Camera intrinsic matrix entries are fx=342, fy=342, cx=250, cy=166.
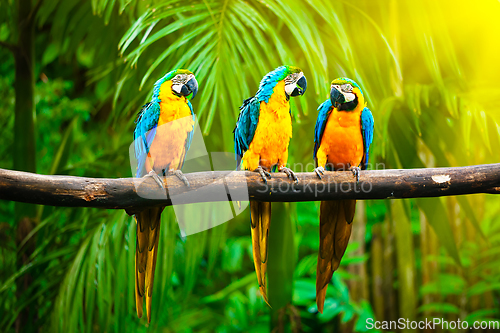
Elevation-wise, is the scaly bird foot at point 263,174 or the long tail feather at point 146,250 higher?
the scaly bird foot at point 263,174

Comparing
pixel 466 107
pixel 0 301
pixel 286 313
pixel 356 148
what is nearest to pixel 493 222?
pixel 466 107

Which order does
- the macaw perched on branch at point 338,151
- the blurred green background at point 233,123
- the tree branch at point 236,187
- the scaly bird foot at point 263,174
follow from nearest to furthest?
the tree branch at point 236,187 < the scaly bird foot at point 263,174 < the macaw perched on branch at point 338,151 < the blurred green background at point 233,123

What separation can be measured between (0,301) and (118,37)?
1835 mm

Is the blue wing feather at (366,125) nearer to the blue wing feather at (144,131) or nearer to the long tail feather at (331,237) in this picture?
the long tail feather at (331,237)

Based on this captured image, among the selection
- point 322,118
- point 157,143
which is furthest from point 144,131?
point 322,118

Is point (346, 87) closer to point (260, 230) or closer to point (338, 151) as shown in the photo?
point (338, 151)

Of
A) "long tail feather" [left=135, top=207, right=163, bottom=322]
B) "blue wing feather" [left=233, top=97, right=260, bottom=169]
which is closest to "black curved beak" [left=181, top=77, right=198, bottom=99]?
"blue wing feather" [left=233, top=97, right=260, bottom=169]

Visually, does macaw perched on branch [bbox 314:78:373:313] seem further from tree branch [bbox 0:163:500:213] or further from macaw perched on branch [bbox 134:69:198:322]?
macaw perched on branch [bbox 134:69:198:322]

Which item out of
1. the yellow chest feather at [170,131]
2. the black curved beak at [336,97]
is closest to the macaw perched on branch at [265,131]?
the black curved beak at [336,97]

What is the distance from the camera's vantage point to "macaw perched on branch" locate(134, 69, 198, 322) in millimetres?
1210

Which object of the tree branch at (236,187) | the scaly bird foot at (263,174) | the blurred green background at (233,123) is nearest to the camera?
the tree branch at (236,187)

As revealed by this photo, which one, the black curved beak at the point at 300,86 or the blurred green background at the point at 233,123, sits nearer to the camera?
the black curved beak at the point at 300,86

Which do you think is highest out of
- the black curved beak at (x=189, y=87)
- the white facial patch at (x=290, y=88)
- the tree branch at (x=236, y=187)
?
the black curved beak at (x=189, y=87)

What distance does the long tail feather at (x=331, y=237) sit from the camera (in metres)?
1.26
